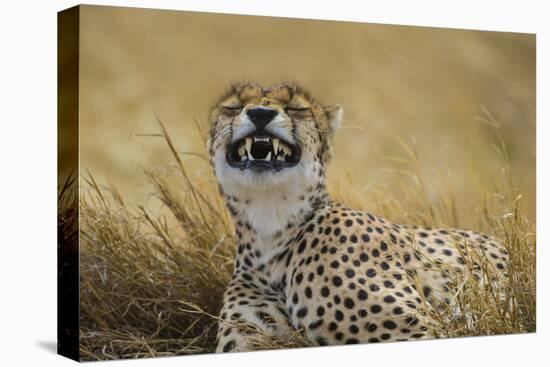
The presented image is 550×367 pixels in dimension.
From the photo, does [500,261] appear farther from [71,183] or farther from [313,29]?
[71,183]

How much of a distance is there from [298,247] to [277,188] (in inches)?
13.4

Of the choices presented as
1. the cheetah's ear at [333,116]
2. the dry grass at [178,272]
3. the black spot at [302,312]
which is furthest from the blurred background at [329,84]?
the black spot at [302,312]

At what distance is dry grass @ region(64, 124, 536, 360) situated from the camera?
593 centimetres

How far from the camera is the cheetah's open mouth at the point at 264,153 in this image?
5793 millimetres

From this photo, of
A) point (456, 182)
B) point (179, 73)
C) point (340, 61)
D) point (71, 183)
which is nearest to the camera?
point (71, 183)

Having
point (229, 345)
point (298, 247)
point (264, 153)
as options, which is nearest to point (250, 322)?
point (229, 345)

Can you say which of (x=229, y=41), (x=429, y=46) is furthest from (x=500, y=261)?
(x=229, y=41)

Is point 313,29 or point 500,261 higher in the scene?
point 313,29

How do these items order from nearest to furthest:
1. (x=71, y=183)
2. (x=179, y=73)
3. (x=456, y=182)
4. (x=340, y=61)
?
(x=71, y=183) → (x=179, y=73) → (x=340, y=61) → (x=456, y=182)

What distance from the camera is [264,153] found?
229 inches

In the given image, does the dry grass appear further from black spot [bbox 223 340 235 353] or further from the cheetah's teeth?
the cheetah's teeth

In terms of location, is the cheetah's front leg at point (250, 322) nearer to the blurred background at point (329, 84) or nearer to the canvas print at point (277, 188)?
the canvas print at point (277, 188)

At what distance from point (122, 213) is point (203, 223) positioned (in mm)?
574

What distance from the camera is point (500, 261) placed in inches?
253
